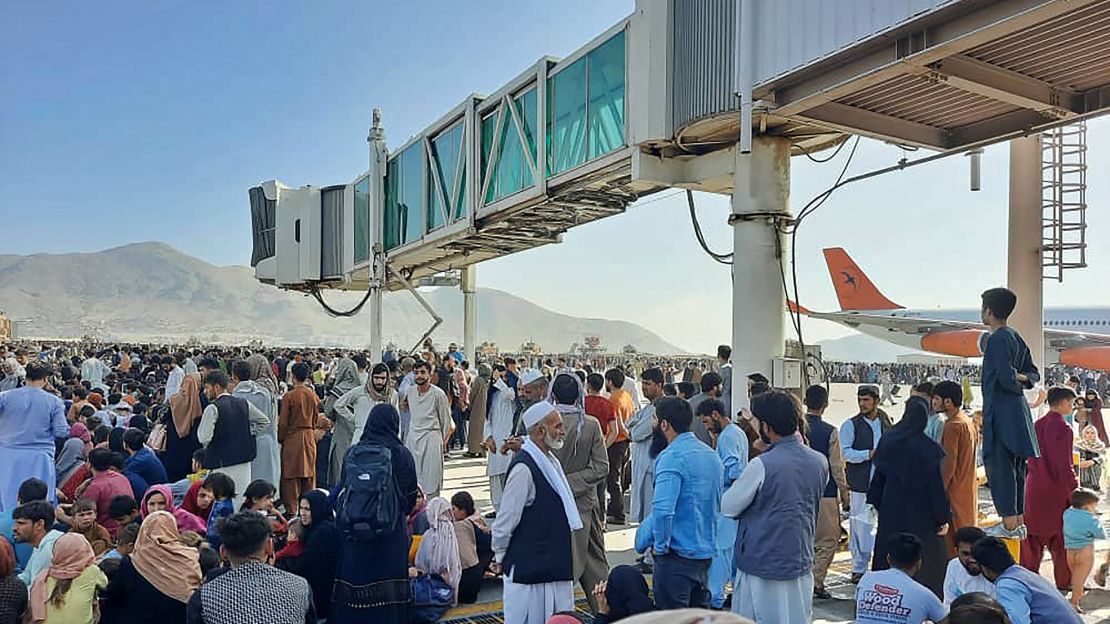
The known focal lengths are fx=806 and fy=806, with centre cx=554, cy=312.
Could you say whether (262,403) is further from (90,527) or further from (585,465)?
(585,465)

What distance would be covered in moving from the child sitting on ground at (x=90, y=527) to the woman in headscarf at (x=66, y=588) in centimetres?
114

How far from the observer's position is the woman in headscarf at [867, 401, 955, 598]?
5238mm

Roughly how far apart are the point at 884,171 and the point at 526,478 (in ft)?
14.7

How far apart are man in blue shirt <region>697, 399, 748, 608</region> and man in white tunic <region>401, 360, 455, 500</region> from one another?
11.6 feet

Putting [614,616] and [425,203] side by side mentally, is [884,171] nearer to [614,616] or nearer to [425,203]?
[614,616]

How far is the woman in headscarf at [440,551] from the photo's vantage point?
19.5 feet

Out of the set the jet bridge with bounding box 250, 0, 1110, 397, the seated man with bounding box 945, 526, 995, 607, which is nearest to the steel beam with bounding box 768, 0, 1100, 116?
the jet bridge with bounding box 250, 0, 1110, 397

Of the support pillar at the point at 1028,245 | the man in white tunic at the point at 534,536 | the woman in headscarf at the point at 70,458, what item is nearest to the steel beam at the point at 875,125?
the support pillar at the point at 1028,245

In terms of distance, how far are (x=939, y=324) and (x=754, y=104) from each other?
35.0 metres

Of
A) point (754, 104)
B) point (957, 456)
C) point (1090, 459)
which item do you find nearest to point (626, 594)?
point (957, 456)

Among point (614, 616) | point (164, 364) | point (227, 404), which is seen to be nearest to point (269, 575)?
point (614, 616)

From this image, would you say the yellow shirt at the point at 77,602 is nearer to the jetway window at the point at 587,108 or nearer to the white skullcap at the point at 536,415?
the white skullcap at the point at 536,415

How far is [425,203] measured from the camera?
13781 mm

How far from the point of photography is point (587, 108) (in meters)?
8.84
